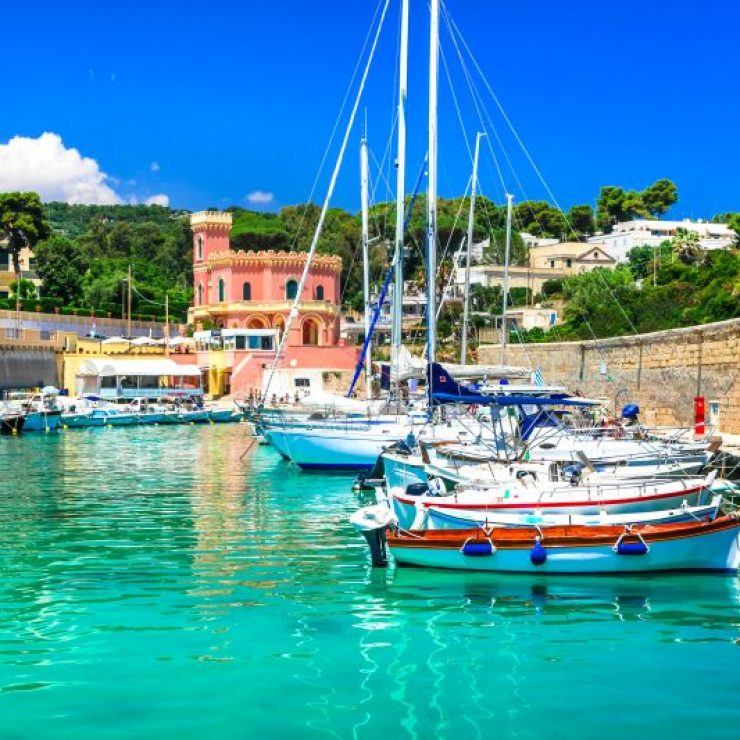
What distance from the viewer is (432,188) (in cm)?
2584

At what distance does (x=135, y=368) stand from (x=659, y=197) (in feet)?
241

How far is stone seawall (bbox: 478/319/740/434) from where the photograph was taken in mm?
25172

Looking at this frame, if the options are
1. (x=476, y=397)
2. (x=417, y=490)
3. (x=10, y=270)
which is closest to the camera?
(x=417, y=490)

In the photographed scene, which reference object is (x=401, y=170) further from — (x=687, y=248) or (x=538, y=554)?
(x=687, y=248)

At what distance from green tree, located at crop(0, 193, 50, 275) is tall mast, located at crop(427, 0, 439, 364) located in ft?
182

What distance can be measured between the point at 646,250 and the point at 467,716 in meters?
75.5

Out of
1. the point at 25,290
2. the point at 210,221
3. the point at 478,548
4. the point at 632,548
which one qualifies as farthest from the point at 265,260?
the point at 632,548

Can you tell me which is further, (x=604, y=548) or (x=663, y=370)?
(x=663, y=370)

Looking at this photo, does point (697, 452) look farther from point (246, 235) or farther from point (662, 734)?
point (246, 235)

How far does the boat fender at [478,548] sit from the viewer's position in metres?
13.7

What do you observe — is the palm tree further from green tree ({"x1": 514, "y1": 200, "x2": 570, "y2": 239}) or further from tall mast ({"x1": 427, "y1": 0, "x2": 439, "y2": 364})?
tall mast ({"x1": 427, "y1": 0, "x2": 439, "y2": 364})

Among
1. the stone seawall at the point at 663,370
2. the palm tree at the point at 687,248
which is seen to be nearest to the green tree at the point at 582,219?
the palm tree at the point at 687,248

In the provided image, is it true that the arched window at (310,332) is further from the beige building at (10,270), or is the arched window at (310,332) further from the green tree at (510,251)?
the beige building at (10,270)

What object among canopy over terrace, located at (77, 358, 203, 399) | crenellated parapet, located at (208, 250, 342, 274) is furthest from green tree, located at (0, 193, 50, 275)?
canopy over terrace, located at (77, 358, 203, 399)
